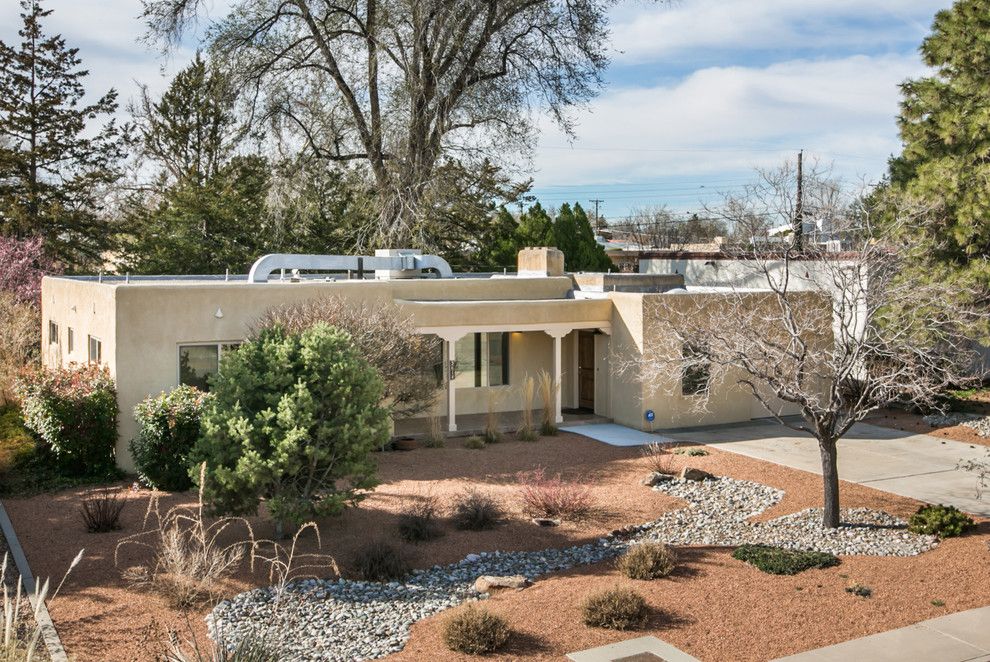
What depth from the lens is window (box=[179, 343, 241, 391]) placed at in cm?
1573

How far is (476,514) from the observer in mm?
11531

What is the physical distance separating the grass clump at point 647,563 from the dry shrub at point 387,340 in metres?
6.55

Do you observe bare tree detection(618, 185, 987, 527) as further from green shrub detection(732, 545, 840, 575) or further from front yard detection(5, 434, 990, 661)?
front yard detection(5, 434, 990, 661)

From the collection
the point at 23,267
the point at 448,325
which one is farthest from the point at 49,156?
the point at 448,325

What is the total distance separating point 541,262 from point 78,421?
438 inches

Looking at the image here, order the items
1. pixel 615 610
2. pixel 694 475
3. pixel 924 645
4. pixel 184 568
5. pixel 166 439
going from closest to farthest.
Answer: pixel 924 645 < pixel 615 610 < pixel 184 568 < pixel 166 439 < pixel 694 475

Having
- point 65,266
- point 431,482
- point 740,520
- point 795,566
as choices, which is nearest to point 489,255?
point 65,266

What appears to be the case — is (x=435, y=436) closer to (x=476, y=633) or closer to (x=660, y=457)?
→ (x=660, y=457)

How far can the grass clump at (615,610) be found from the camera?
27.0 ft

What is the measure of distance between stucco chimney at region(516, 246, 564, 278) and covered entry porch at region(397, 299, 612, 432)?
1640 millimetres

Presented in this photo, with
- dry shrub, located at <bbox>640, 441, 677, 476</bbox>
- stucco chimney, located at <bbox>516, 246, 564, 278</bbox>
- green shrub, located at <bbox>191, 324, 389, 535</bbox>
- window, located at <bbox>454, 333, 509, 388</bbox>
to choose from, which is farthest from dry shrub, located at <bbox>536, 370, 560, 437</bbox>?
green shrub, located at <bbox>191, 324, 389, 535</bbox>

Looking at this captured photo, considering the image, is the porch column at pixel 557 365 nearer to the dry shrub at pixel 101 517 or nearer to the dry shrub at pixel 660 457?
the dry shrub at pixel 660 457

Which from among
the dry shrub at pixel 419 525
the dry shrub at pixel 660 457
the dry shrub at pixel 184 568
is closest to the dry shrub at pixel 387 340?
the dry shrub at pixel 419 525

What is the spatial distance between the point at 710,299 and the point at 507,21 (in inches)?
471
